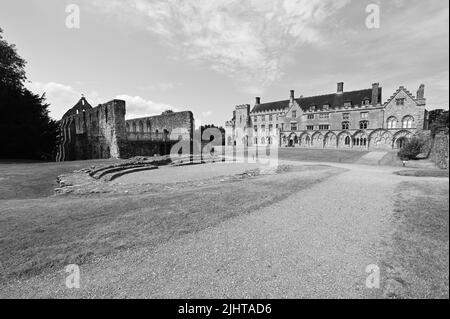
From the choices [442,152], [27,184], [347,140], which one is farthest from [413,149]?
[27,184]

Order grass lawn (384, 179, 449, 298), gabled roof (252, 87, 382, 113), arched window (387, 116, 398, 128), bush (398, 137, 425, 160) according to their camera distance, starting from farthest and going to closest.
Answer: gabled roof (252, 87, 382, 113)
arched window (387, 116, 398, 128)
bush (398, 137, 425, 160)
grass lawn (384, 179, 449, 298)

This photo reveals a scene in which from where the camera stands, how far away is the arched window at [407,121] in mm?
41438

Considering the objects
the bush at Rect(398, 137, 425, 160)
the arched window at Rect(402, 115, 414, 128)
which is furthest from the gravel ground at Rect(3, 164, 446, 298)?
the arched window at Rect(402, 115, 414, 128)

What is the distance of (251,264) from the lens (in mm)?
4570

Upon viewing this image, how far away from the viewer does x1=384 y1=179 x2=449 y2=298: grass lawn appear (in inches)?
143

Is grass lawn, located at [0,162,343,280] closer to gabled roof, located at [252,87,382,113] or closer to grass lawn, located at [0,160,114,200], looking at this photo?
grass lawn, located at [0,160,114,200]

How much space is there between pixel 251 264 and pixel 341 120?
181 ft

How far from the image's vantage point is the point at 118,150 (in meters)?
27.3

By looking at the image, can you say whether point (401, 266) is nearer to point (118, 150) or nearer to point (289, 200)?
point (289, 200)

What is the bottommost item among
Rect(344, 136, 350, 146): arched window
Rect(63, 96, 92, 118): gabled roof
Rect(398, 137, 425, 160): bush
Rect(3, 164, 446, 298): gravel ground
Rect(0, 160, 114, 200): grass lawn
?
Rect(3, 164, 446, 298): gravel ground

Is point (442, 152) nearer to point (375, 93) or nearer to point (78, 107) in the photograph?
point (375, 93)

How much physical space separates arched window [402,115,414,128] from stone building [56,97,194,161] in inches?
1623

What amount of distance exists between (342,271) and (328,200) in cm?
504

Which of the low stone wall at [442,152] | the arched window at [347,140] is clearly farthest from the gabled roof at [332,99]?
the low stone wall at [442,152]
